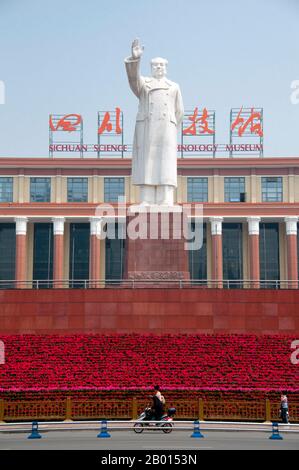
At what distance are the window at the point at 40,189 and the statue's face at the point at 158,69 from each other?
24.6m

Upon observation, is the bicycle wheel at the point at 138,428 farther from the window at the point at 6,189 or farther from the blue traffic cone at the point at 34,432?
the window at the point at 6,189

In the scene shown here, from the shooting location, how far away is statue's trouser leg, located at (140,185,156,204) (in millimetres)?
23844

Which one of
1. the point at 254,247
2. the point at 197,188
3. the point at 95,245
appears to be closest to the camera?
the point at 254,247

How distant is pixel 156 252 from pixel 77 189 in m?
25.4

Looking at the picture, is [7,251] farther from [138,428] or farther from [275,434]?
[275,434]

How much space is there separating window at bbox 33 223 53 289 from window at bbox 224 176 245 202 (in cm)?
977

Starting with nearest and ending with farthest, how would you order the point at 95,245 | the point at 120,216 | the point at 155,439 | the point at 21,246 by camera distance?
1. the point at 155,439
2. the point at 95,245
3. the point at 21,246
4. the point at 120,216

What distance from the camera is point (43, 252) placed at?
1859 inches

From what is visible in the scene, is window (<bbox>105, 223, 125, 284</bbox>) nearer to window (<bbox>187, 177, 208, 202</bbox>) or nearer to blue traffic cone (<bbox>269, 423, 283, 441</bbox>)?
window (<bbox>187, 177, 208, 202</bbox>)

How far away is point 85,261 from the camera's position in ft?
154

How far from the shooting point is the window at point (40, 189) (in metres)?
47.8

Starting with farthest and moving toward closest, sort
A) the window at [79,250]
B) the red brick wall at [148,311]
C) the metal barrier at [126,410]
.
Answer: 1. the window at [79,250]
2. the red brick wall at [148,311]
3. the metal barrier at [126,410]

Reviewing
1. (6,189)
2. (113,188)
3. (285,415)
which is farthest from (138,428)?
(6,189)

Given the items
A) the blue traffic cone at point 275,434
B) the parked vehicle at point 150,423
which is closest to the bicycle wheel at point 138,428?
the parked vehicle at point 150,423
